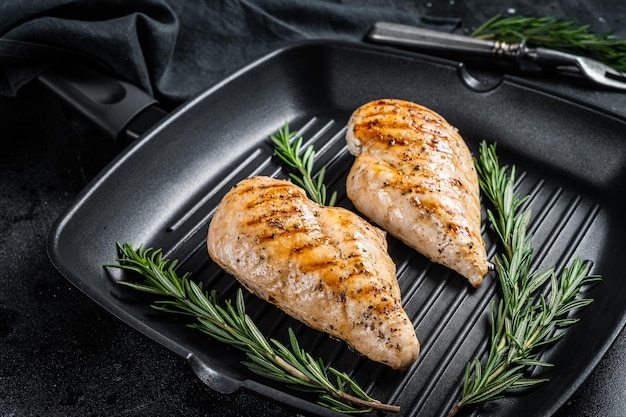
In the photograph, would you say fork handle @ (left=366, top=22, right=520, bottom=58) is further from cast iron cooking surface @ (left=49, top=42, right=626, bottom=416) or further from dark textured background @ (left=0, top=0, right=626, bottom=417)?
dark textured background @ (left=0, top=0, right=626, bottom=417)

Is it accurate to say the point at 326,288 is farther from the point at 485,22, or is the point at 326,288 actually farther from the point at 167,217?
the point at 485,22

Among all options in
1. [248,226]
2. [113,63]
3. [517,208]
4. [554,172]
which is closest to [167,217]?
[248,226]

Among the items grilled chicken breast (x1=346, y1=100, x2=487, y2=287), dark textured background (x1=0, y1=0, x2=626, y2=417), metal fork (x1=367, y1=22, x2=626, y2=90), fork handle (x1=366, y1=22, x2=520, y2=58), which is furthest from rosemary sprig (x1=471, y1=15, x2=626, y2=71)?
dark textured background (x1=0, y1=0, x2=626, y2=417)

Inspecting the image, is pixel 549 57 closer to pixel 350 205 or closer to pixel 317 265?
pixel 350 205

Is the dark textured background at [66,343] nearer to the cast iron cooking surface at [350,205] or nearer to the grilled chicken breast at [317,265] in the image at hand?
the cast iron cooking surface at [350,205]

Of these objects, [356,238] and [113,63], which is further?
[113,63]

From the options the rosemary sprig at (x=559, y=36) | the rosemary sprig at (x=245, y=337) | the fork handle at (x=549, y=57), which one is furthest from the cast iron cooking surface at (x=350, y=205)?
the rosemary sprig at (x=559, y=36)
